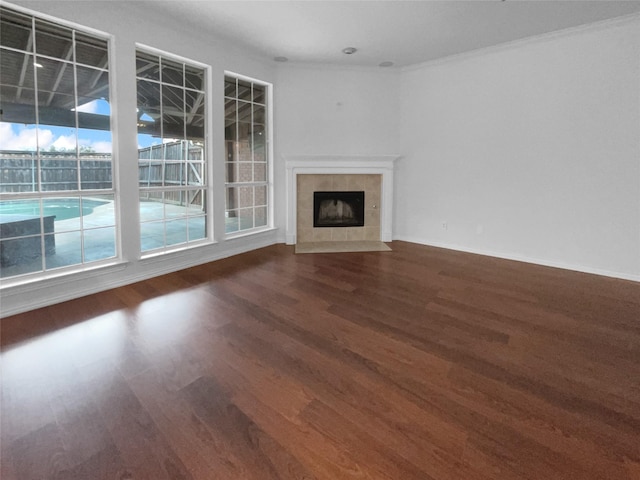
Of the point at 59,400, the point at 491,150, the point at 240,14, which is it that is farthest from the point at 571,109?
the point at 59,400

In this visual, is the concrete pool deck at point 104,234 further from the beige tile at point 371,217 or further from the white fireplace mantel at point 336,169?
the beige tile at point 371,217

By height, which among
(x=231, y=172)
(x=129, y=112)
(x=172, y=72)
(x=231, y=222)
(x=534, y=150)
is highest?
(x=172, y=72)

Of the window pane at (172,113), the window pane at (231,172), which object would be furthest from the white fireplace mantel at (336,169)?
the window pane at (172,113)

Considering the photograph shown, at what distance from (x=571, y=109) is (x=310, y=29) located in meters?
3.26

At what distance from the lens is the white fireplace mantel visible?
18.2 feet

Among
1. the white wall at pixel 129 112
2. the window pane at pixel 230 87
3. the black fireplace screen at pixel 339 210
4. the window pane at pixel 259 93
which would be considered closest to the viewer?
the white wall at pixel 129 112

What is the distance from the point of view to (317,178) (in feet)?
18.7

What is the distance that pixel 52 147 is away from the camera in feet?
10.5

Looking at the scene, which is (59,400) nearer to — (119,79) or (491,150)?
(119,79)

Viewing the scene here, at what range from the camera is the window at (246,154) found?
4.95 meters

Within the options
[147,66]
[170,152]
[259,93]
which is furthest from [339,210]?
[147,66]

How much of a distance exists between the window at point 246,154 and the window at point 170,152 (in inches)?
17.7

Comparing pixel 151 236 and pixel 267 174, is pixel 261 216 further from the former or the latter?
pixel 151 236

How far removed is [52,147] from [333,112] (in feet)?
12.5
